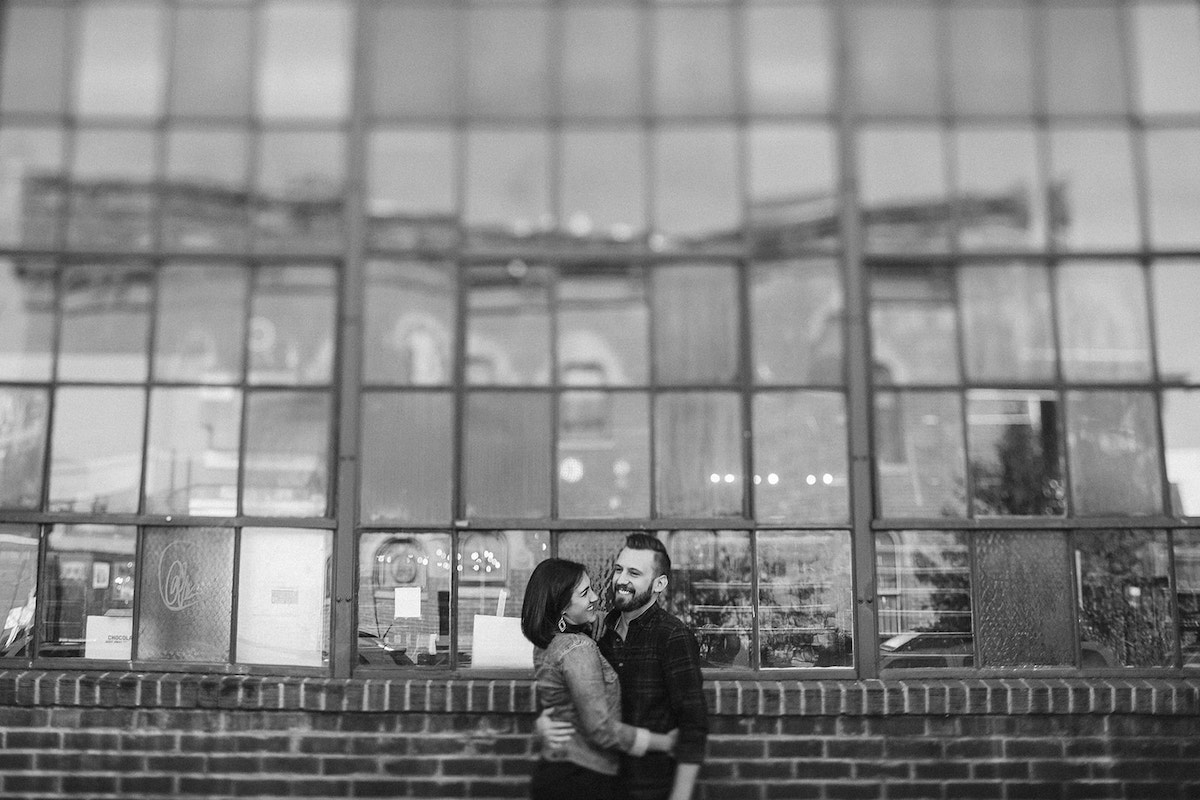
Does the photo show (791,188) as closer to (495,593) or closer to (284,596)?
(495,593)

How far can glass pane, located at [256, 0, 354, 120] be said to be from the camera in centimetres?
557

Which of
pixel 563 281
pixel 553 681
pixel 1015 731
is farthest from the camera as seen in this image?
pixel 563 281

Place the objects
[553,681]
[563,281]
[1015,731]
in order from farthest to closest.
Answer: [563,281], [1015,731], [553,681]

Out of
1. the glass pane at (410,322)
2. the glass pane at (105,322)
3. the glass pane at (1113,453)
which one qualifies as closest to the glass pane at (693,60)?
the glass pane at (410,322)

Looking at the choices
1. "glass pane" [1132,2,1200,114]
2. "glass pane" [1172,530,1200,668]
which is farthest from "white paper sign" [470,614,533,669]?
"glass pane" [1132,2,1200,114]

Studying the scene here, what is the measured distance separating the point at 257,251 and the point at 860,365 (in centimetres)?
306

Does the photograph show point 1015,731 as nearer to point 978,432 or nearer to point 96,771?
point 978,432

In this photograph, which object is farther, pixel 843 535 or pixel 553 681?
pixel 843 535

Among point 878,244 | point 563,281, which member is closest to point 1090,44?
point 878,244

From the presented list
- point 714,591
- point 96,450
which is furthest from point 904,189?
point 96,450

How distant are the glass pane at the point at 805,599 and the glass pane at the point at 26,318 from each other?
369 cm

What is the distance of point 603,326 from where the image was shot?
212 inches

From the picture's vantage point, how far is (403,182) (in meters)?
5.50

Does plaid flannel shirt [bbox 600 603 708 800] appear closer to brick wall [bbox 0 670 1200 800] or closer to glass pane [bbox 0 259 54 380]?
brick wall [bbox 0 670 1200 800]
